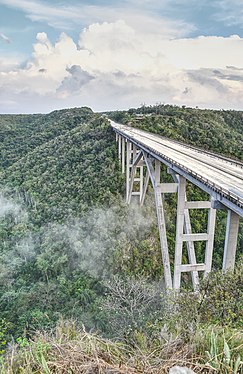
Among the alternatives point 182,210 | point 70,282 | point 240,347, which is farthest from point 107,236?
point 240,347

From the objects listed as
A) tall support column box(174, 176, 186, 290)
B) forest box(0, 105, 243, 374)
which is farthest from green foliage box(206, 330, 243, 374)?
tall support column box(174, 176, 186, 290)

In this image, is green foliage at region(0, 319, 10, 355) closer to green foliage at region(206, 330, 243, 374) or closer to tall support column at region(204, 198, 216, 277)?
green foliage at region(206, 330, 243, 374)

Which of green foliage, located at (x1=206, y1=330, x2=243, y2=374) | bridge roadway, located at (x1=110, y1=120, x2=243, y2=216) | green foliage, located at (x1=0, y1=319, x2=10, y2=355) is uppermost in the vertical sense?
bridge roadway, located at (x1=110, y1=120, x2=243, y2=216)

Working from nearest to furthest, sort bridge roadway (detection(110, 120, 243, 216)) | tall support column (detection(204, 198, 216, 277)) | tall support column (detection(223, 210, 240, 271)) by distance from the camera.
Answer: tall support column (detection(223, 210, 240, 271)) → bridge roadway (detection(110, 120, 243, 216)) → tall support column (detection(204, 198, 216, 277))

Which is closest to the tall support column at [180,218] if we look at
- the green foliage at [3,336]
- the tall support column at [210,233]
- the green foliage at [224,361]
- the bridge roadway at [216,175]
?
the bridge roadway at [216,175]

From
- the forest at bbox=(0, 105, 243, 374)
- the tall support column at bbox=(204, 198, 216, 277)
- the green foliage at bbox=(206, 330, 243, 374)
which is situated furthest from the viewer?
the tall support column at bbox=(204, 198, 216, 277)

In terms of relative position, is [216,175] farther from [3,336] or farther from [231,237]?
[3,336]

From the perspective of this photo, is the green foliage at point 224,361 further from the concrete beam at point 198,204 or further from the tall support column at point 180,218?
the concrete beam at point 198,204

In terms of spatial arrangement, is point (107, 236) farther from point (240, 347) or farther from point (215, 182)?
point (240, 347)
